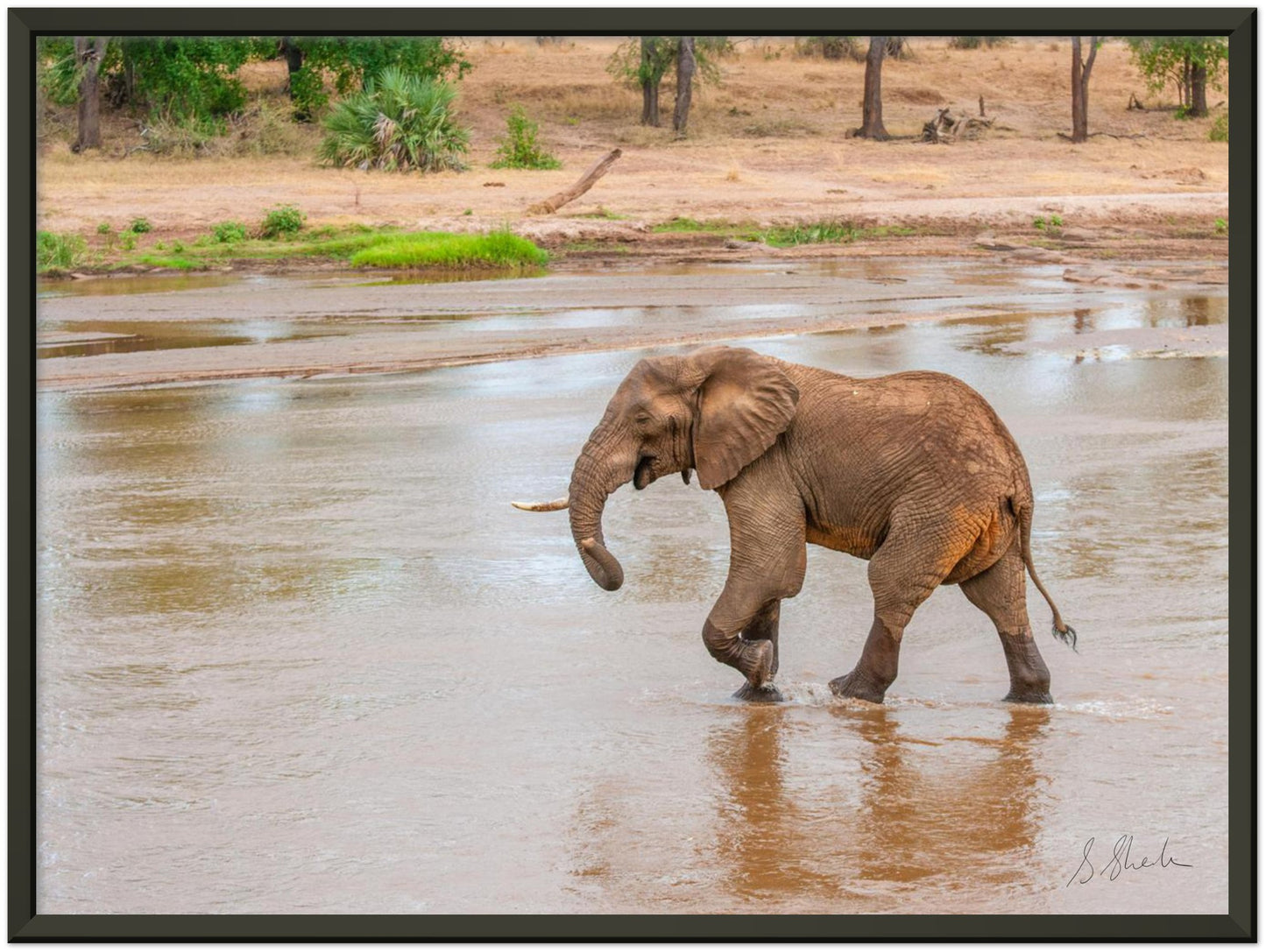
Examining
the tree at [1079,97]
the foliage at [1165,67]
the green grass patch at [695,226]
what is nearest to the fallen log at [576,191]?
the green grass patch at [695,226]

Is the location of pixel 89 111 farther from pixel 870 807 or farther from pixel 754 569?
pixel 870 807

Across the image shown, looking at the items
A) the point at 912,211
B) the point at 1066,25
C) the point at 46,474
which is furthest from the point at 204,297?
the point at 1066,25

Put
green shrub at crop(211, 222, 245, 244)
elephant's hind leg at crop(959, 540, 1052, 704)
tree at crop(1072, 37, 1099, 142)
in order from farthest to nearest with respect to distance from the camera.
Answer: tree at crop(1072, 37, 1099, 142)
green shrub at crop(211, 222, 245, 244)
elephant's hind leg at crop(959, 540, 1052, 704)

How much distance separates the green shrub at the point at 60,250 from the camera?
2153 centimetres

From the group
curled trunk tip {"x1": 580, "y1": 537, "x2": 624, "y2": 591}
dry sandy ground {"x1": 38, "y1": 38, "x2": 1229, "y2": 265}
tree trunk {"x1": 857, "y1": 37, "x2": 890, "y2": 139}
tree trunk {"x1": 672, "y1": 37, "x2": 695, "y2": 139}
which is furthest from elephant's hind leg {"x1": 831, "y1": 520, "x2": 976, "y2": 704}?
tree trunk {"x1": 857, "y1": 37, "x2": 890, "y2": 139}

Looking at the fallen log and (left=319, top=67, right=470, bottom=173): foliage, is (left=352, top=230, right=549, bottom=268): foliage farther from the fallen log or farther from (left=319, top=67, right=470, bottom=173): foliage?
(left=319, top=67, right=470, bottom=173): foliage

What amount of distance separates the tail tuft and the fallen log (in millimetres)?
19833

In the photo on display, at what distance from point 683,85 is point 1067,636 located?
2768cm

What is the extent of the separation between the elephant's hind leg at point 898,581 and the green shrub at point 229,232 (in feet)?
64.0

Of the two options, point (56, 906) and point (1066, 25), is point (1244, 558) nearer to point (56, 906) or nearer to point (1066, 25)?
point (1066, 25)

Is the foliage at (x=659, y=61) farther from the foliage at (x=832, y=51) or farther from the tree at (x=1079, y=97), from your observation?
the tree at (x=1079, y=97)

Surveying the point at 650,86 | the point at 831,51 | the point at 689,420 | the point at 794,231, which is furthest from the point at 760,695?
the point at 831,51

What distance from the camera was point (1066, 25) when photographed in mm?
3613
